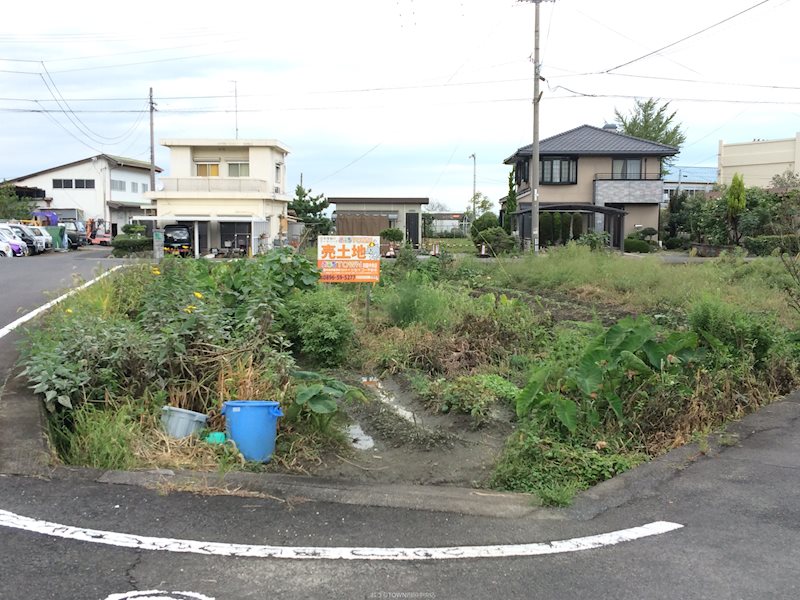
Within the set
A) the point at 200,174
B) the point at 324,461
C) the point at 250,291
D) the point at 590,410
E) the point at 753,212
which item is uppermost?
the point at 200,174

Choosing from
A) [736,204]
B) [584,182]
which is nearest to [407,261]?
[736,204]

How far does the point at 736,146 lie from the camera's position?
206ft

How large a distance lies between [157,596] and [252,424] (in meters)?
1.85

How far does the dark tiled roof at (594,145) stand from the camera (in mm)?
39875

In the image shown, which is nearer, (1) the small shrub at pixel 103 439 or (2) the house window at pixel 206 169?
(1) the small shrub at pixel 103 439

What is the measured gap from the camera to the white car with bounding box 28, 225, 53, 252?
3511 cm

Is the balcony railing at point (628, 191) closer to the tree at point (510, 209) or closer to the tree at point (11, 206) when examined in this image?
the tree at point (510, 209)

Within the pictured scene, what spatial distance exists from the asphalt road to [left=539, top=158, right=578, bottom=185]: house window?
125 feet

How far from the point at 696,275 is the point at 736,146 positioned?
5785 cm

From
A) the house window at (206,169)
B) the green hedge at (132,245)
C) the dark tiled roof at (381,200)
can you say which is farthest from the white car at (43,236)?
the dark tiled roof at (381,200)

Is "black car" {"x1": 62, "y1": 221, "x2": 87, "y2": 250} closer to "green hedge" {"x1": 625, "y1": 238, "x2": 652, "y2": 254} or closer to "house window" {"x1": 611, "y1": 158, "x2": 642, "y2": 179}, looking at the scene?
"green hedge" {"x1": 625, "y1": 238, "x2": 652, "y2": 254}

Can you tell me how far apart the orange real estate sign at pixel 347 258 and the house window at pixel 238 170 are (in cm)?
3263

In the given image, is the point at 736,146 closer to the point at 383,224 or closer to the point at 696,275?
the point at 383,224

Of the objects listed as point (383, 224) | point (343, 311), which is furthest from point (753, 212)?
point (343, 311)
